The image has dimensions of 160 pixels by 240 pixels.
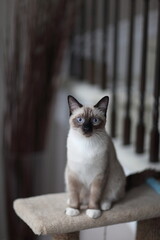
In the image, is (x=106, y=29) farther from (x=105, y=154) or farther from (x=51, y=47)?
(x=105, y=154)

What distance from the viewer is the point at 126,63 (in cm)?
210

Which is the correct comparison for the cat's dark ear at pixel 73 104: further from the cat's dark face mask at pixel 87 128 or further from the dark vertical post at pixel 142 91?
the dark vertical post at pixel 142 91

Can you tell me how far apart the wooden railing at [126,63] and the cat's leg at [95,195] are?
18.4 inches

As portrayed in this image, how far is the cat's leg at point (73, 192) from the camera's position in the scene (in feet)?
3.58

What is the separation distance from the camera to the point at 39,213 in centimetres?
110

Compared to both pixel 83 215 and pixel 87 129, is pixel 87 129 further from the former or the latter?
pixel 83 215

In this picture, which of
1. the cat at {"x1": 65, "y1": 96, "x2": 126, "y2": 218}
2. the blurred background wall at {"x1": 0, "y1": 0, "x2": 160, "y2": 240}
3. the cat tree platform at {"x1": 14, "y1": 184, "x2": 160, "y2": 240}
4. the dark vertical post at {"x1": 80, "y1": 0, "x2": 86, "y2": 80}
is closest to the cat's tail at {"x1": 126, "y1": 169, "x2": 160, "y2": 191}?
the cat tree platform at {"x1": 14, "y1": 184, "x2": 160, "y2": 240}

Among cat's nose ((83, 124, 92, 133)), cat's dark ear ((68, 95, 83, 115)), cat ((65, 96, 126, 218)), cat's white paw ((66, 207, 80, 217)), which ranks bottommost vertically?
cat's white paw ((66, 207, 80, 217))

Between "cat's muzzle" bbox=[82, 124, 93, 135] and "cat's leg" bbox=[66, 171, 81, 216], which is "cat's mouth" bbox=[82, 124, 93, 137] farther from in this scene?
"cat's leg" bbox=[66, 171, 81, 216]

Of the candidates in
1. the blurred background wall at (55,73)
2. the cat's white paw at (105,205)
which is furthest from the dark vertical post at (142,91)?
the cat's white paw at (105,205)

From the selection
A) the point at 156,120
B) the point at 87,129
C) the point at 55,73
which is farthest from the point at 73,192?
the point at 55,73

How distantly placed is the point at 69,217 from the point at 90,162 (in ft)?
0.49

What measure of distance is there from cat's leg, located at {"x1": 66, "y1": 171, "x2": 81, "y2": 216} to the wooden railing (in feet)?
1.58

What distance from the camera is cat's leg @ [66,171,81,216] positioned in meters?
1.09
